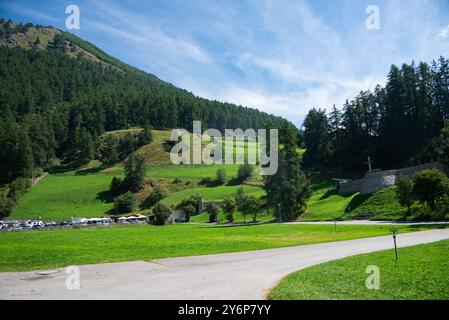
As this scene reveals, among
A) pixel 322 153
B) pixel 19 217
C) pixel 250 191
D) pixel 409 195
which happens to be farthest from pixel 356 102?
pixel 19 217

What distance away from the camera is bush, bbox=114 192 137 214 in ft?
330

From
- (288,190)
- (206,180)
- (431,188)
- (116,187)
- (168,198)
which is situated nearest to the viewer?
(431,188)

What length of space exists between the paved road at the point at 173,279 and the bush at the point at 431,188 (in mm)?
30806

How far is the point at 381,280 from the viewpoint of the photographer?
1349cm

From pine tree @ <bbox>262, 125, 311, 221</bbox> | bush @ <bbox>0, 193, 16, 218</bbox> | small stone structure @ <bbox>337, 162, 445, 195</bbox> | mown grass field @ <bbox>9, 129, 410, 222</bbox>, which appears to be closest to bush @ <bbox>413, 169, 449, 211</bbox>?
mown grass field @ <bbox>9, 129, 410, 222</bbox>

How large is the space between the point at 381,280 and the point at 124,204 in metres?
94.2

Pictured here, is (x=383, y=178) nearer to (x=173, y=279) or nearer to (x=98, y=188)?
(x=173, y=279)

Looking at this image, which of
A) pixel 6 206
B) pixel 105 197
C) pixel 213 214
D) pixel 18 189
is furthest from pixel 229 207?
pixel 18 189

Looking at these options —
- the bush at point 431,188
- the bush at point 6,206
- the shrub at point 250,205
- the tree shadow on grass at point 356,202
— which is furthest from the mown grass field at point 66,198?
the bush at point 431,188

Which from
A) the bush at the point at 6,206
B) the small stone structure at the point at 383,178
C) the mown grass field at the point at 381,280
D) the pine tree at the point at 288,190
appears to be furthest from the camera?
the bush at the point at 6,206

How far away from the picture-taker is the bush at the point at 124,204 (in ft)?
330

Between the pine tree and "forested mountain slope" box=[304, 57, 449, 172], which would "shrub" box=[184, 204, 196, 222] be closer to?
the pine tree

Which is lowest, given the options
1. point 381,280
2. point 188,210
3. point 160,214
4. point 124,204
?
point 188,210

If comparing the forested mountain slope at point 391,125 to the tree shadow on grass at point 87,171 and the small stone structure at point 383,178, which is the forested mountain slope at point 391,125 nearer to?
the small stone structure at point 383,178
